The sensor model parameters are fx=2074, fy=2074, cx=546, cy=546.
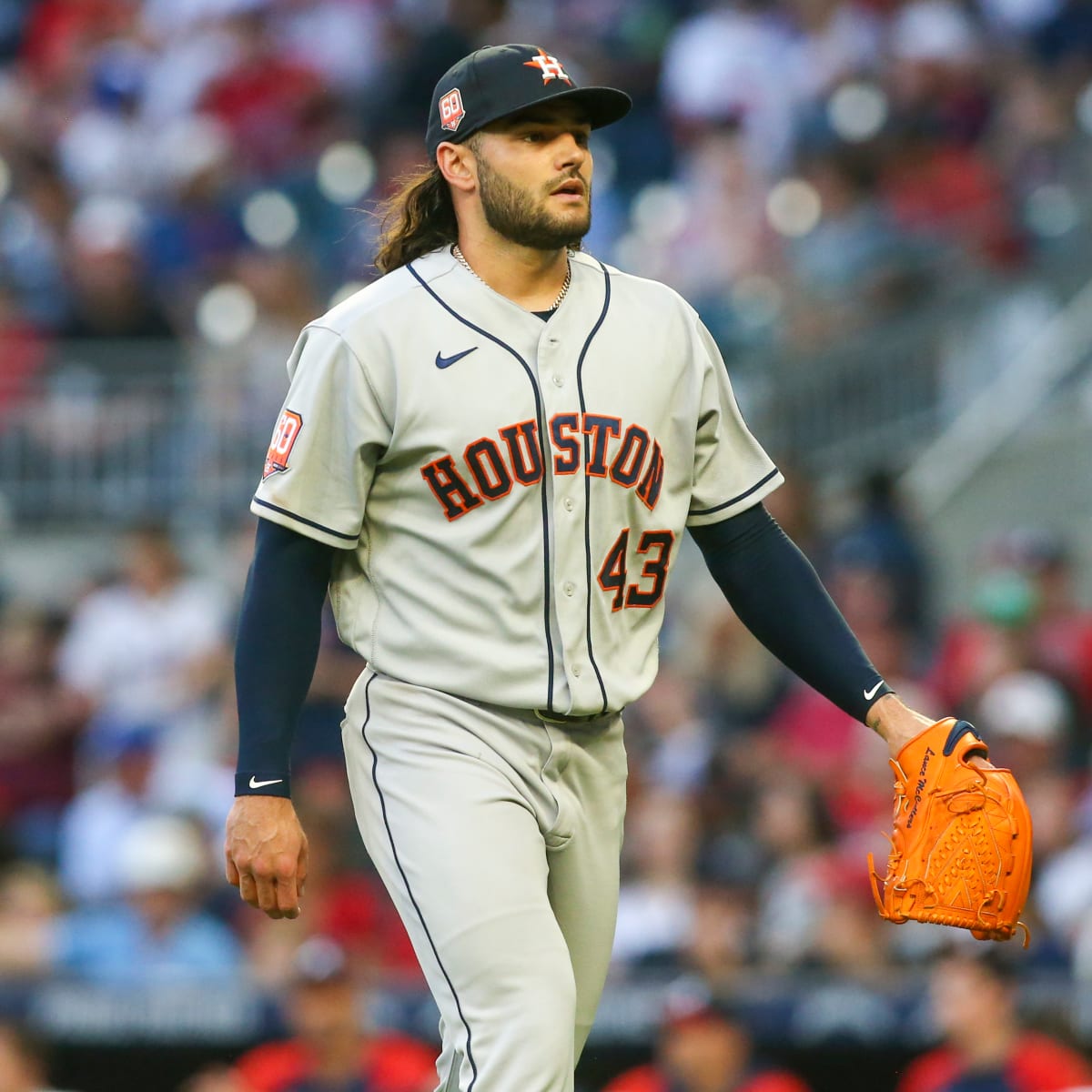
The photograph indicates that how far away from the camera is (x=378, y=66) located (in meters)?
10.9

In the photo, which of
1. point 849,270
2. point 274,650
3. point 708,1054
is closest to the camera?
point 274,650

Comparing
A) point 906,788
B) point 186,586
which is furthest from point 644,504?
point 186,586

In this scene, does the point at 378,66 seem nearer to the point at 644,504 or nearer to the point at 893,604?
the point at 893,604

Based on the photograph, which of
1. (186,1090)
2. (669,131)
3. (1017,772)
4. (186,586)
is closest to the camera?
(186,1090)

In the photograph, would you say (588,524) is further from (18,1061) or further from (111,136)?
(111,136)

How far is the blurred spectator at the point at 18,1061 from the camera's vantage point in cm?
570

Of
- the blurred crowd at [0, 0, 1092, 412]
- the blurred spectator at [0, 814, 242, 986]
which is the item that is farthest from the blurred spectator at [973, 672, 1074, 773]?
the blurred spectator at [0, 814, 242, 986]

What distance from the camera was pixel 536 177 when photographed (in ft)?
11.0

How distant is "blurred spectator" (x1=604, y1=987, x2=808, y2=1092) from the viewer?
5547 mm

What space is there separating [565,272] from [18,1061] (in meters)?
3.25

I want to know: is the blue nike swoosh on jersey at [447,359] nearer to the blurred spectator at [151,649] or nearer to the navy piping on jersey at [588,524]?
the navy piping on jersey at [588,524]

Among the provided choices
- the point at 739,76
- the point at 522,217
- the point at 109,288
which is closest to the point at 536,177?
the point at 522,217

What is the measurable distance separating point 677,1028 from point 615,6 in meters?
7.00

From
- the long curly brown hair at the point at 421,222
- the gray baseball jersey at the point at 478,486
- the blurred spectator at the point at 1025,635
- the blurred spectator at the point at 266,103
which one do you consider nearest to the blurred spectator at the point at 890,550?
the blurred spectator at the point at 1025,635
